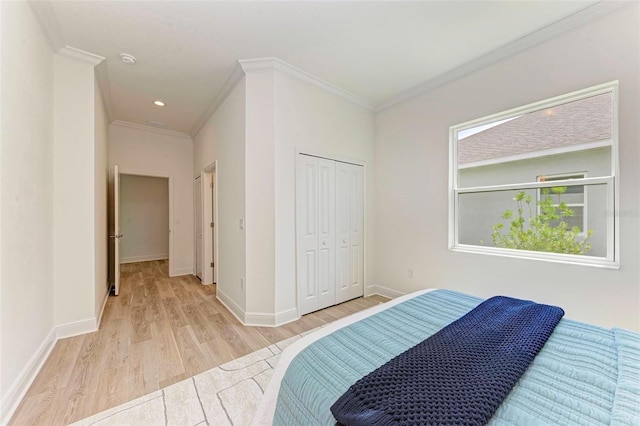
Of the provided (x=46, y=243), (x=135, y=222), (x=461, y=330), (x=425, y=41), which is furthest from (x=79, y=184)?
(x=135, y=222)

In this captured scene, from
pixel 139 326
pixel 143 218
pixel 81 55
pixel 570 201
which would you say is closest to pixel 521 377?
pixel 570 201

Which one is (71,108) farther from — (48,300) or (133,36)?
(48,300)

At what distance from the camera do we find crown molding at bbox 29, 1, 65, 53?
1859 mm

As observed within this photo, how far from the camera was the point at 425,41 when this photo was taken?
232cm

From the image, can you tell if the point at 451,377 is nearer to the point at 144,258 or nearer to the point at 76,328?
the point at 76,328

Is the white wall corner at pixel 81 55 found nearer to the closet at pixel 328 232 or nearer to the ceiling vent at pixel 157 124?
the ceiling vent at pixel 157 124

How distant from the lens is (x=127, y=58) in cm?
254

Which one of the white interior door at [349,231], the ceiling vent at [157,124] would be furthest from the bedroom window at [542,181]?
the ceiling vent at [157,124]

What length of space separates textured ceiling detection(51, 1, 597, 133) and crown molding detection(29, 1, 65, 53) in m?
0.04

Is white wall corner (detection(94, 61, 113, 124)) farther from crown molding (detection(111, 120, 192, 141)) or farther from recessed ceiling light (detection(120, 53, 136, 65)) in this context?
crown molding (detection(111, 120, 192, 141))

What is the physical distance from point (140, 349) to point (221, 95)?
301 cm

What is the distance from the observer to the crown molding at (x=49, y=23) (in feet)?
6.10

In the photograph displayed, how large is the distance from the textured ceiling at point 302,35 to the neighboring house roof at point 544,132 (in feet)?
2.49

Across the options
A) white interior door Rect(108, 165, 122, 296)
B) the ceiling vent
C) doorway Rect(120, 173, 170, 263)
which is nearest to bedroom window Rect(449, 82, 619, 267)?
white interior door Rect(108, 165, 122, 296)
